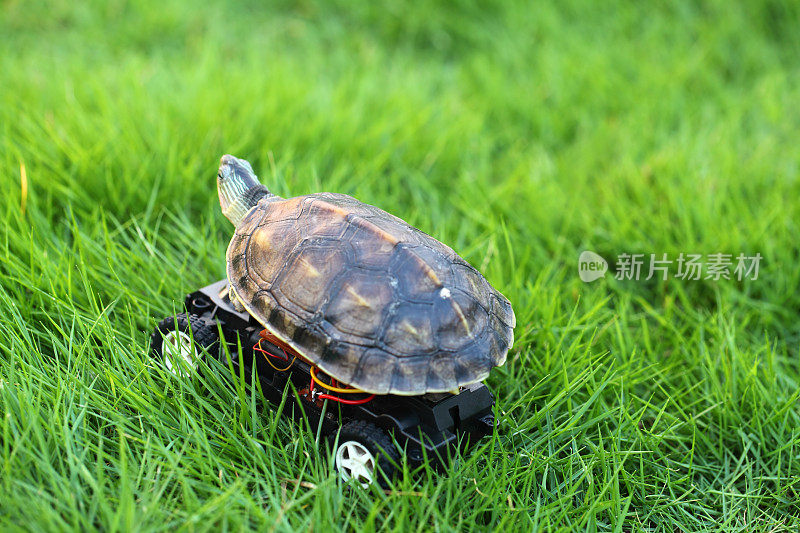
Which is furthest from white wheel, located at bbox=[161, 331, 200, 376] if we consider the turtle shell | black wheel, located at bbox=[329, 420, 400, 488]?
black wheel, located at bbox=[329, 420, 400, 488]

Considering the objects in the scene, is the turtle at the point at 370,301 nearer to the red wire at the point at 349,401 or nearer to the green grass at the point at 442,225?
the red wire at the point at 349,401

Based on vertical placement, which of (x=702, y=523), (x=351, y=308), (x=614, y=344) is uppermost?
(x=351, y=308)

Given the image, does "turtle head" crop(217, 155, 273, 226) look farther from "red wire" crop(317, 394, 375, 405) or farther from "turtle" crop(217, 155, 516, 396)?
"red wire" crop(317, 394, 375, 405)

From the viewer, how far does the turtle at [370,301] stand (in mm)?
2090

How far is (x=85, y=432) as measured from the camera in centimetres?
225

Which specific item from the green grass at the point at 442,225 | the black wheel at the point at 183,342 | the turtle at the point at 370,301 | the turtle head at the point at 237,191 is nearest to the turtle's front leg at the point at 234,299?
the turtle at the point at 370,301

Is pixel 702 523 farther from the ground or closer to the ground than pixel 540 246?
closer to the ground

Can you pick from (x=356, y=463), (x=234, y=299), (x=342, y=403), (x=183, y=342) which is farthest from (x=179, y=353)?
(x=356, y=463)

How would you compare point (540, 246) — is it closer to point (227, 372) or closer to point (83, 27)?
point (227, 372)

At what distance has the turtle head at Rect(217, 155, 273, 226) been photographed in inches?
107

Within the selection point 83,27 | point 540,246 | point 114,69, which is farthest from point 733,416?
point 83,27

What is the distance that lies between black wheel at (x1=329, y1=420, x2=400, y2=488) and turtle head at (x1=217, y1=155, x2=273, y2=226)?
0.98 metres

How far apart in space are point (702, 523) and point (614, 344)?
890 mm

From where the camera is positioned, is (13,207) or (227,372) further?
(13,207)
